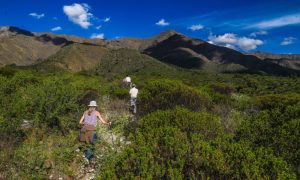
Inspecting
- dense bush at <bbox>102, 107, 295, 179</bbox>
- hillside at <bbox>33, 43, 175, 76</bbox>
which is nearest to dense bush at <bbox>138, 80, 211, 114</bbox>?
dense bush at <bbox>102, 107, 295, 179</bbox>

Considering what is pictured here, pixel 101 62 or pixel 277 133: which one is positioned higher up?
pixel 101 62

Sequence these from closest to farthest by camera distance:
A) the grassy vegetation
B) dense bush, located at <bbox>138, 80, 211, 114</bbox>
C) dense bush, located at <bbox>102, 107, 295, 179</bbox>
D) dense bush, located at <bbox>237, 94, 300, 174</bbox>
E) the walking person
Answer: dense bush, located at <bbox>102, 107, 295, 179</bbox>, the grassy vegetation, dense bush, located at <bbox>237, 94, 300, 174</bbox>, the walking person, dense bush, located at <bbox>138, 80, 211, 114</bbox>

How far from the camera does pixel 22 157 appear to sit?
22.9ft

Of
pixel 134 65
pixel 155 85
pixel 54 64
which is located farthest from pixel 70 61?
pixel 155 85

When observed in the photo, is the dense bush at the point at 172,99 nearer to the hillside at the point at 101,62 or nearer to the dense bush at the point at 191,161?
the dense bush at the point at 191,161

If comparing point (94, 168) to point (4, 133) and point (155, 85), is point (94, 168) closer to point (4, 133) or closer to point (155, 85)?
point (4, 133)

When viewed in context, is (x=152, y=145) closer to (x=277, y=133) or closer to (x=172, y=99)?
(x=277, y=133)

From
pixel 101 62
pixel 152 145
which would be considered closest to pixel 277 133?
pixel 152 145

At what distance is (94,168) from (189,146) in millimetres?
2620

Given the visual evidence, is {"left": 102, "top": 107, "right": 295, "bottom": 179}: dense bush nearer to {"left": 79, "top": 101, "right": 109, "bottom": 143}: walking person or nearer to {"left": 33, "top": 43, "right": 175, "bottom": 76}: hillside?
{"left": 79, "top": 101, "right": 109, "bottom": 143}: walking person

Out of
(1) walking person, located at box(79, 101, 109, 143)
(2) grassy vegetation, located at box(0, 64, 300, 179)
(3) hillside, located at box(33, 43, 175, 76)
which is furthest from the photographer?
(3) hillside, located at box(33, 43, 175, 76)

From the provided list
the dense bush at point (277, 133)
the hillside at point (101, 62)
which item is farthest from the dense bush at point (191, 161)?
the hillside at point (101, 62)

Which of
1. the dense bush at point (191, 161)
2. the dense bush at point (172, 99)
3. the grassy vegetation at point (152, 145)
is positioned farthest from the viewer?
the dense bush at point (172, 99)

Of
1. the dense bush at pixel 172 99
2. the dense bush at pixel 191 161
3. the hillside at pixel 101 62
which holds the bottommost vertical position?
the dense bush at pixel 191 161
